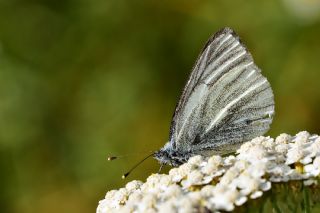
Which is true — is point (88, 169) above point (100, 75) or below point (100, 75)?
below

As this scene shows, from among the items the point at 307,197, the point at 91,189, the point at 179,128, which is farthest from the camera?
the point at 91,189

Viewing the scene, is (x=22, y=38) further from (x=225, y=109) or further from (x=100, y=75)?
(x=225, y=109)

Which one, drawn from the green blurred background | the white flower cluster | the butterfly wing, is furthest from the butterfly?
the green blurred background

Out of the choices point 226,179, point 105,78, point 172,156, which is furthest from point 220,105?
point 105,78

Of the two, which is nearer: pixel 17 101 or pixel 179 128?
pixel 179 128

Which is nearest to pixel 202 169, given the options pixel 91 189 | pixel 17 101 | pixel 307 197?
pixel 307 197

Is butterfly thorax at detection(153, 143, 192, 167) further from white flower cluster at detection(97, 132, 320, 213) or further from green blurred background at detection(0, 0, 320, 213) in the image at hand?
green blurred background at detection(0, 0, 320, 213)

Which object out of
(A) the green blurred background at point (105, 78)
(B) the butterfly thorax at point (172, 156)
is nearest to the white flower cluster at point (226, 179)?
(B) the butterfly thorax at point (172, 156)

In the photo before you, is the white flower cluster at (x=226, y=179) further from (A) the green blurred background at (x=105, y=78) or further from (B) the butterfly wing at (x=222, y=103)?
(A) the green blurred background at (x=105, y=78)
